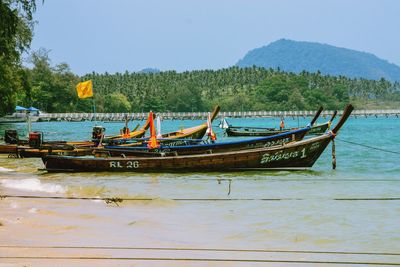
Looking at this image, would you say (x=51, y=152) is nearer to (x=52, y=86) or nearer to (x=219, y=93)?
(x=52, y=86)

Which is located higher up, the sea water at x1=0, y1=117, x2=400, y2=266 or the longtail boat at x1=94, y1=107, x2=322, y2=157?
the longtail boat at x1=94, y1=107, x2=322, y2=157

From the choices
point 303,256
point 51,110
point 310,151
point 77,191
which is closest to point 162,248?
point 303,256

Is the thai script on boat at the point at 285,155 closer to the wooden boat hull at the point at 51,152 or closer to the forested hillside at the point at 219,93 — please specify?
the wooden boat hull at the point at 51,152

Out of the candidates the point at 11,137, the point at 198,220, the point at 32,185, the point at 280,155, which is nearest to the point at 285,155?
the point at 280,155

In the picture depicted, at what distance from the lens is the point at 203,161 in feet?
67.8

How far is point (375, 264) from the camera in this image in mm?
8320

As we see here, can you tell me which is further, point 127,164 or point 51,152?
point 51,152

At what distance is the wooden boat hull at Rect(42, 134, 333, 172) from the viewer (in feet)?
67.7

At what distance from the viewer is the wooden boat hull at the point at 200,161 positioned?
2062 centimetres

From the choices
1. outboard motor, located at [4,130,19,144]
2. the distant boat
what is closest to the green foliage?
the distant boat

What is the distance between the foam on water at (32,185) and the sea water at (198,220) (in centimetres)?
3

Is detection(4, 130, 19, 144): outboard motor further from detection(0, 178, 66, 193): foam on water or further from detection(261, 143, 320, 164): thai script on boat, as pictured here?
detection(261, 143, 320, 164): thai script on boat

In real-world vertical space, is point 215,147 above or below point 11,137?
above

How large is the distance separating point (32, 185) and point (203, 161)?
5778 millimetres
